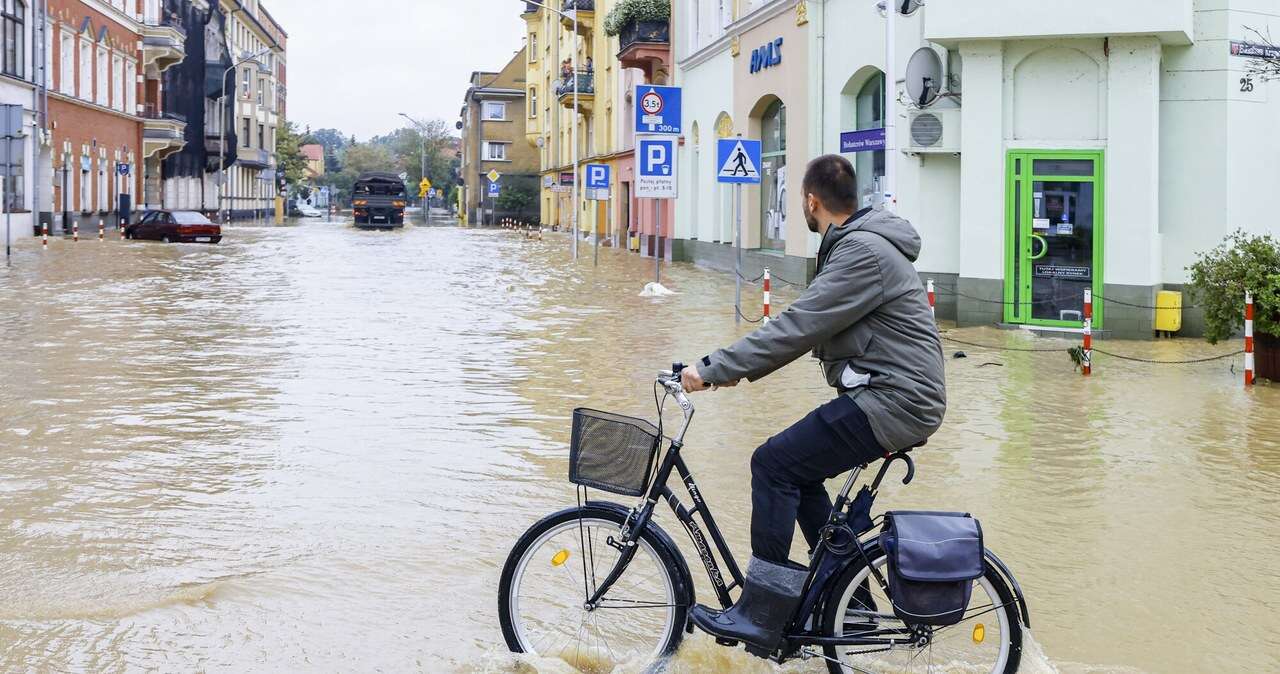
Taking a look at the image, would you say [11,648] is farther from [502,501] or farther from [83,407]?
[83,407]

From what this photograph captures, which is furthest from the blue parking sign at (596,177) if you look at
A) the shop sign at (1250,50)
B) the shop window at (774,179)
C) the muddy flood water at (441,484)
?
the shop sign at (1250,50)

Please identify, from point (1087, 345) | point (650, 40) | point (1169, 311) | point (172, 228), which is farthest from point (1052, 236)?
point (172, 228)

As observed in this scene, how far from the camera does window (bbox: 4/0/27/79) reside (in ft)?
147

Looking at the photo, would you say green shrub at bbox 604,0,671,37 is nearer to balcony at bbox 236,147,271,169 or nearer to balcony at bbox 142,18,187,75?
balcony at bbox 142,18,187,75

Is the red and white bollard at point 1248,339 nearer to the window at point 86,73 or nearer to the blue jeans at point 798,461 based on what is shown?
the blue jeans at point 798,461

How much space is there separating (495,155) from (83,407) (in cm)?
9370

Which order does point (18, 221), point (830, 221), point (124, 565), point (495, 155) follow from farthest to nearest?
point (495, 155), point (18, 221), point (124, 565), point (830, 221)

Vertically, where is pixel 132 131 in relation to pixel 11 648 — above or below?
above

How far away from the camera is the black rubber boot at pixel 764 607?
4766 millimetres

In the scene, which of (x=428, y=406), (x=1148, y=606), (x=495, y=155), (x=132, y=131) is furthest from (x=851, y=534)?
(x=495, y=155)

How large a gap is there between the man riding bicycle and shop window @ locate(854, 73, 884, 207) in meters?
18.5

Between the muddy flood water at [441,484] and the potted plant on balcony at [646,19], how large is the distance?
24497 mm

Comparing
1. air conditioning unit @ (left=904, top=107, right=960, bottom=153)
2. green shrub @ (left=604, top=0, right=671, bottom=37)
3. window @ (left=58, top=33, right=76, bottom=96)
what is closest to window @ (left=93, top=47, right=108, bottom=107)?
window @ (left=58, top=33, right=76, bottom=96)

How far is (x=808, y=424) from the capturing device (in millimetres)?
4750
